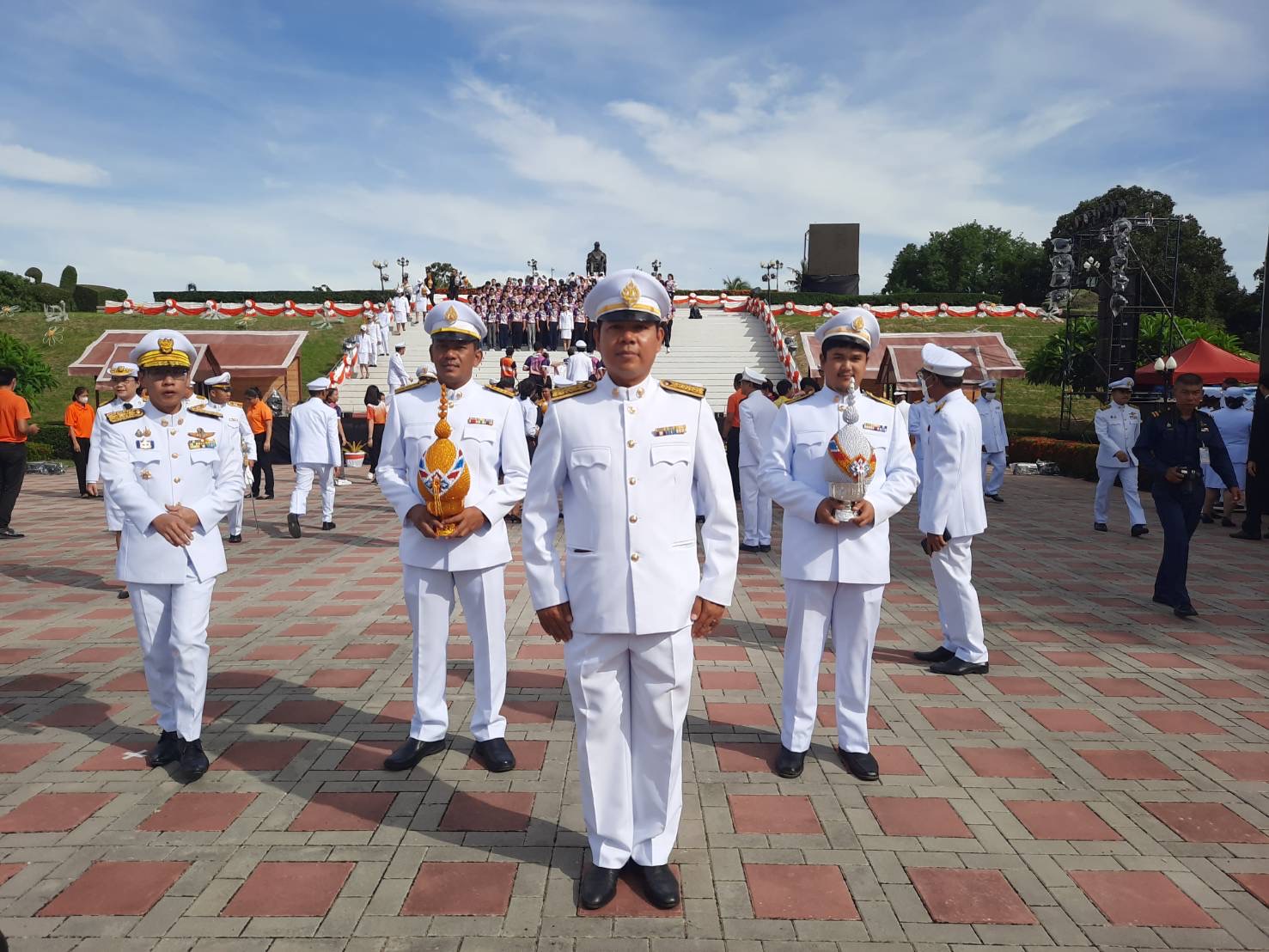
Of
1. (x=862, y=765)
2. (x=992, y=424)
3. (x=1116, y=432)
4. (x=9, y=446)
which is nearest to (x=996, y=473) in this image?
(x=992, y=424)

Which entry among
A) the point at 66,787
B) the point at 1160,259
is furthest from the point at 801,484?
the point at 1160,259

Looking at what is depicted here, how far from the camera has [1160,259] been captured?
53781mm

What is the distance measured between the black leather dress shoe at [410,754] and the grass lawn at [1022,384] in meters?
21.4

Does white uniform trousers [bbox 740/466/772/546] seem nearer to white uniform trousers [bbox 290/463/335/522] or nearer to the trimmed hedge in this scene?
white uniform trousers [bbox 290/463/335/522]

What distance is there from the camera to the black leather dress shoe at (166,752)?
4121mm

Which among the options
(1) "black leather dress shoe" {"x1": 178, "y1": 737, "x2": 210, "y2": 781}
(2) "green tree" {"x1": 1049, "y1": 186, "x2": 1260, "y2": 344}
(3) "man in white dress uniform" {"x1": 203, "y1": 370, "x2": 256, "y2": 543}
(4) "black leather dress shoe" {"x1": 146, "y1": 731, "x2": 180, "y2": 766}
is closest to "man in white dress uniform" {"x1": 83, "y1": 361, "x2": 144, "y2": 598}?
(3) "man in white dress uniform" {"x1": 203, "y1": 370, "x2": 256, "y2": 543}

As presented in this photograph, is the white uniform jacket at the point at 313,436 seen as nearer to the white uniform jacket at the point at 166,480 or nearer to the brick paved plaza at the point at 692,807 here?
the brick paved plaza at the point at 692,807

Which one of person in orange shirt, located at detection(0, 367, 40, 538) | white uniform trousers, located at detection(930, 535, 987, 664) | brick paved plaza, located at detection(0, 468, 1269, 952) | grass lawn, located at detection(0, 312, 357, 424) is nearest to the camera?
brick paved plaza, located at detection(0, 468, 1269, 952)

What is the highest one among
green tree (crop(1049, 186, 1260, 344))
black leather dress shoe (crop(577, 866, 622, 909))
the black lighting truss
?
green tree (crop(1049, 186, 1260, 344))

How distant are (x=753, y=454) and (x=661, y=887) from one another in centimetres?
698

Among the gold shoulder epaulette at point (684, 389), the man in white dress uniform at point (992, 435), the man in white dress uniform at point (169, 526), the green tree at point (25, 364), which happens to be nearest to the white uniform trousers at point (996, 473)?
the man in white dress uniform at point (992, 435)

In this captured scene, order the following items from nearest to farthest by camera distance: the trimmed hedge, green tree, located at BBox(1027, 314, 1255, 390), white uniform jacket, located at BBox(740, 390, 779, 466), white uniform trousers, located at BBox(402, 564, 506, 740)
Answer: white uniform trousers, located at BBox(402, 564, 506, 740) < white uniform jacket, located at BBox(740, 390, 779, 466) < the trimmed hedge < green tree, located at BBox(1027, 314, 1255, 390)

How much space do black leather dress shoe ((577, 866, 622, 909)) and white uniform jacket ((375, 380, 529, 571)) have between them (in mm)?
1576

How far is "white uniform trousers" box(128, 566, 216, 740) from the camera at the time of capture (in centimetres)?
403
